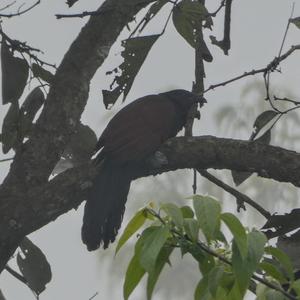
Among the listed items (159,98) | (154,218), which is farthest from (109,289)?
(154,218)

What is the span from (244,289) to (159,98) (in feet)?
6.28

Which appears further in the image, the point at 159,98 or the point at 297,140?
the point at 297,140

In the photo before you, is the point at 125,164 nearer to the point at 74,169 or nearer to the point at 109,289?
the point at 74,169

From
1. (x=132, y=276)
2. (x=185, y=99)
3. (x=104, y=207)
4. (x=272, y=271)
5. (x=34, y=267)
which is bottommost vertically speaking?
(x=132, y=276)

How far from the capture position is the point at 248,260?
5.83 feet

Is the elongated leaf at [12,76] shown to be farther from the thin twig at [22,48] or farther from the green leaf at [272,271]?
the green leaf at [272,271]

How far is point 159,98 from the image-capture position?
367cm

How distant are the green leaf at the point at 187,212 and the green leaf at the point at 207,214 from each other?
0.10m

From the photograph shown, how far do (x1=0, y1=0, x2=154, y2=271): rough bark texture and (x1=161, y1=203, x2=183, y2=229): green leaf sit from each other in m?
0.92

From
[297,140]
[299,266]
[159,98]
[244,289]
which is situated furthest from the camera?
[297,140]

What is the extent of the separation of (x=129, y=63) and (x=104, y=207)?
19.2 inches

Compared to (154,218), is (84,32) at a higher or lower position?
higher

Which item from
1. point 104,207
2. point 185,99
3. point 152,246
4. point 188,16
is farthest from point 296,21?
point 185,99

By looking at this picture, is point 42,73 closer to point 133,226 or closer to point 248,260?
point 133,226
